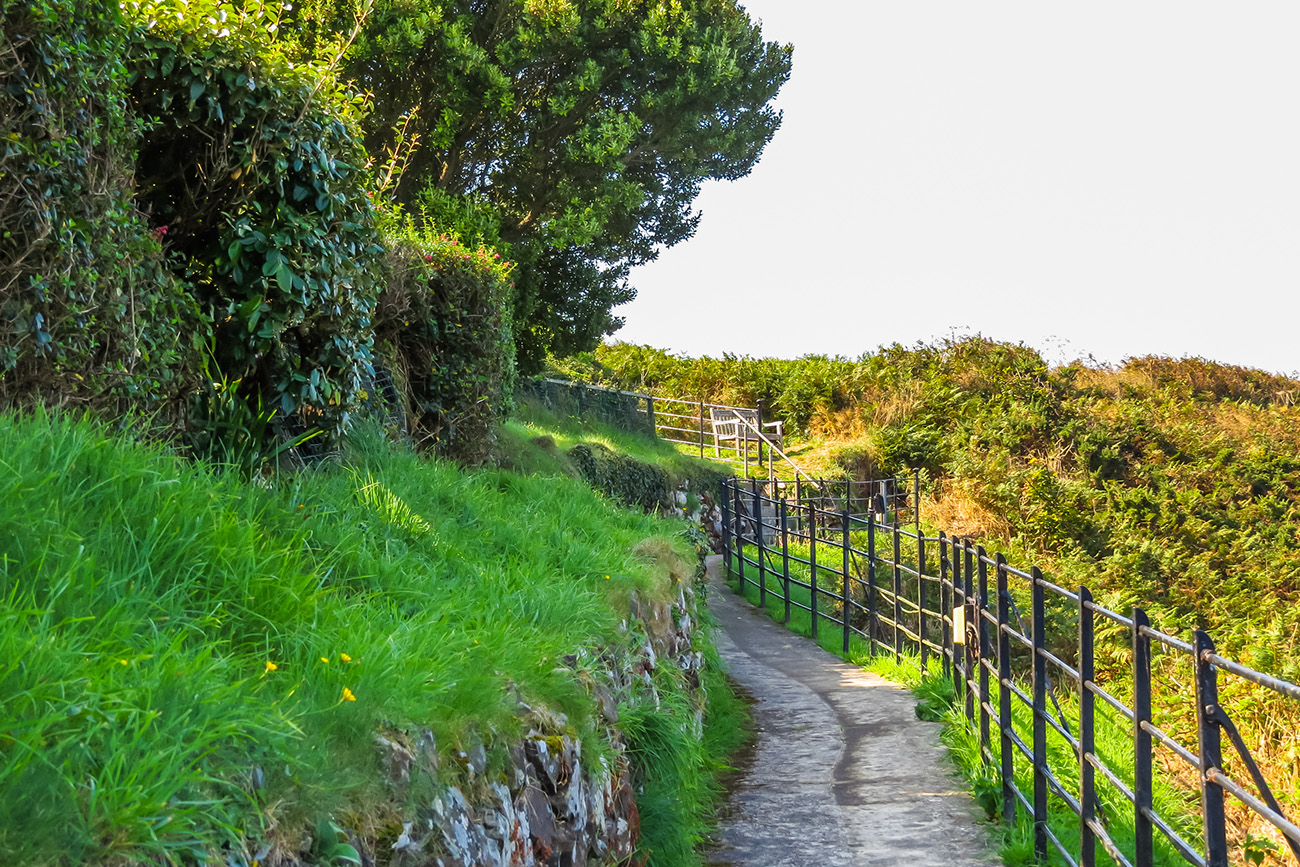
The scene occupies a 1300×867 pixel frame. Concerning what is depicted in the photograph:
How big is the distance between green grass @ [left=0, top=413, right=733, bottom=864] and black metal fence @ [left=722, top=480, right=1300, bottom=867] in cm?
218

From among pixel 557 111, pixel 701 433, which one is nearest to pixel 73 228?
pixel 557 111

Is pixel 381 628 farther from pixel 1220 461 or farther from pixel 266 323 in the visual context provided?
pixel 1220 461

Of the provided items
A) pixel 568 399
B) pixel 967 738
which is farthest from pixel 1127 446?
pixel 967 738

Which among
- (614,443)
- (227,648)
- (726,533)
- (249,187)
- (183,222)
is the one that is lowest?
(726,533)

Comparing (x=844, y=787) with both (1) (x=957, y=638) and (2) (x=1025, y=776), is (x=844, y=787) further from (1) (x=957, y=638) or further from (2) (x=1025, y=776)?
(1) (x=957, y=638)

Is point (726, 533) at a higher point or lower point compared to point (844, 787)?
higher

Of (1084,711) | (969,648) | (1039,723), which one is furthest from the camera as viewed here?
(969,648)

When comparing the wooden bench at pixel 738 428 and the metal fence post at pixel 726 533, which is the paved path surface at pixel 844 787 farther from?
the wooden bench at pixel 738 428

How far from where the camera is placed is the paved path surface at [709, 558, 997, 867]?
609 cm

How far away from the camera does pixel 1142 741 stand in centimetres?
423

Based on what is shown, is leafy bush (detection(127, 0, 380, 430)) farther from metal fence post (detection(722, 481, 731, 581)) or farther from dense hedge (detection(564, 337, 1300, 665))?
metal fence post (detection(722, 481, 731, 581))

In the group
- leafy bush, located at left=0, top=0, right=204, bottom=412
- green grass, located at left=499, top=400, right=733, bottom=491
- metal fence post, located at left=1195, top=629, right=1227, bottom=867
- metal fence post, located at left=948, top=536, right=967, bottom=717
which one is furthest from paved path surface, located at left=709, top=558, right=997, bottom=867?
green grass, located at left=499, top=400, right=733, bottom=491

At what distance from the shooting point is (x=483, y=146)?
18.4m

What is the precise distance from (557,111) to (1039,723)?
13767 millimetres
